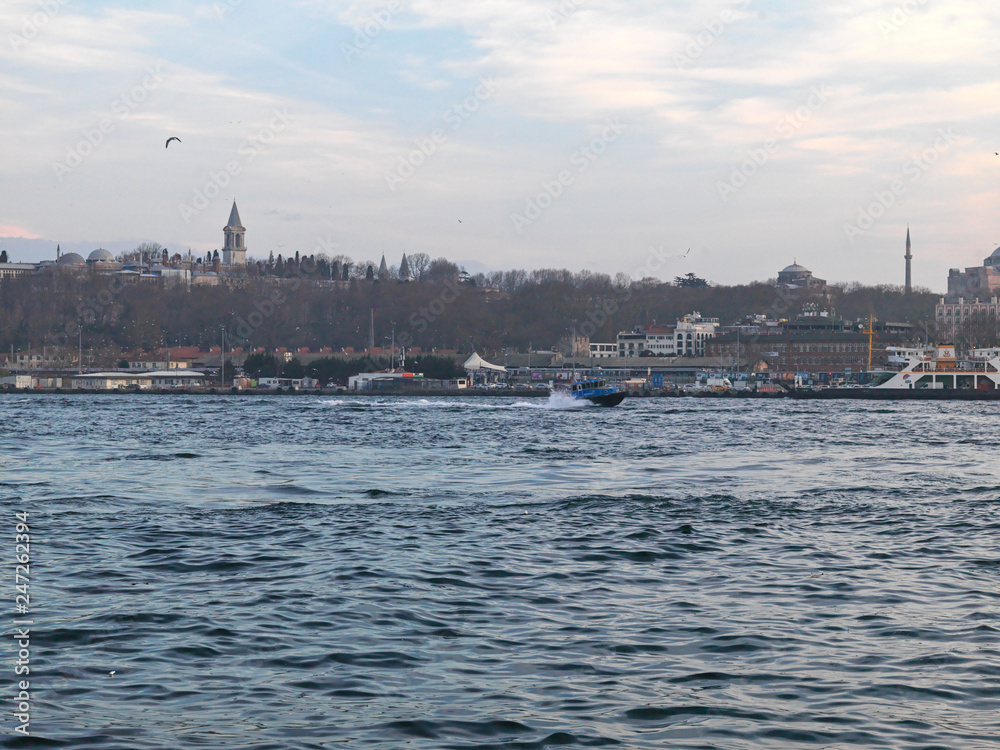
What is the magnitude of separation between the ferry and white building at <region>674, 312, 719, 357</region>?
50519 mm

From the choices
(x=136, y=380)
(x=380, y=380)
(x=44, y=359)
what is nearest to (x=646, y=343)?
(x=380, y=380)

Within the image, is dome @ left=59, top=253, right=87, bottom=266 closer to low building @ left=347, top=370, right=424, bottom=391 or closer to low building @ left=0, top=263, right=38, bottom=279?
low building @ left=0, top=263, right=38, bottom=279

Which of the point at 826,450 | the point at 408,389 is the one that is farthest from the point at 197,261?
the point at 826,450

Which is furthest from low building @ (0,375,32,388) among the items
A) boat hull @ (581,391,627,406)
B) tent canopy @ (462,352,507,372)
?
boat hull @ (581,391,627,406)

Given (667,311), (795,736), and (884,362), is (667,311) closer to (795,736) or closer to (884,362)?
(884,362)

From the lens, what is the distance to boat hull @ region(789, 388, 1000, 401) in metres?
75.6

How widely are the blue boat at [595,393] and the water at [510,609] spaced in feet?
127

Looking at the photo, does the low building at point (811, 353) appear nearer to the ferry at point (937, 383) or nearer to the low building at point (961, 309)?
the ferry at point (937, 383)

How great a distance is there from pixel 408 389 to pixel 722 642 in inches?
3401

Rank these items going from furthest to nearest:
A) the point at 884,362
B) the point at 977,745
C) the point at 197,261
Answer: the point at 197,261 < the point at 884,362 < the point at 977,745

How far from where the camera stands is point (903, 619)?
30.0ft

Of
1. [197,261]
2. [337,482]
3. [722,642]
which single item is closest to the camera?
[722,642]

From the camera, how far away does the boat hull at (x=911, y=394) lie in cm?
7556

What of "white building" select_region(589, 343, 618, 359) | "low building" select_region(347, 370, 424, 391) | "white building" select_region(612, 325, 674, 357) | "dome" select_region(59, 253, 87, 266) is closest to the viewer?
"low building" select_region(347, 370, 424, 391)
